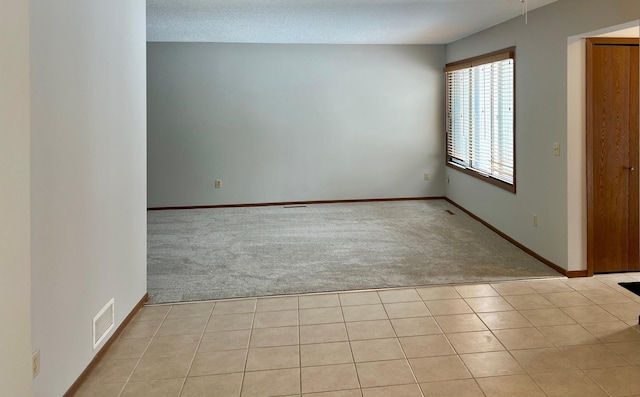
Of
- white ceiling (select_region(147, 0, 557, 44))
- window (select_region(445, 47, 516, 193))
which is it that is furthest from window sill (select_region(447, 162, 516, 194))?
white ceiling (select_region(147, 0, 557, 44))

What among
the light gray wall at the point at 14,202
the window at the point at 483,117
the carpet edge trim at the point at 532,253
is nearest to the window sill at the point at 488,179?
the window at the point at 483,117

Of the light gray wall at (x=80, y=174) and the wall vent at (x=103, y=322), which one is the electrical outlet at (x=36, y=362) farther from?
the wall vent at (x=103, y=322)

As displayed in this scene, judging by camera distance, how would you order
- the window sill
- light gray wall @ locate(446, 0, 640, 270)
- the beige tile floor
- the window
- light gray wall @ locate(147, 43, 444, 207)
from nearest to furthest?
the beige tile floor
light gray wall @ locate(446, 0, 640, 270)
the window sill
the window
light gray wall @ locate(147, 43, 444, 207)

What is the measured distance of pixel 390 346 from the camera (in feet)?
10.0

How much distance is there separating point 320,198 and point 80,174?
5.47 meters

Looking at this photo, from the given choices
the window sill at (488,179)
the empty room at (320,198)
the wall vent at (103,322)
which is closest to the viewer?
the empty room at (320,198)

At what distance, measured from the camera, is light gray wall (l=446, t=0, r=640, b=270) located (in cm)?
416

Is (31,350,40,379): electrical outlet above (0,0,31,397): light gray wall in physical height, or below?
below

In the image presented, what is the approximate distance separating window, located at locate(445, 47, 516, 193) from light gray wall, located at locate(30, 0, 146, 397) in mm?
3878

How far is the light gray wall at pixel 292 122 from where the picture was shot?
7.50 m

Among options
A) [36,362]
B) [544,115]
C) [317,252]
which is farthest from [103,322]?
[544,115]

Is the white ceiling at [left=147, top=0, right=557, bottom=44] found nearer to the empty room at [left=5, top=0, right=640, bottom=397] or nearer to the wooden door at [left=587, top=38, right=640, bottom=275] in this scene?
the empty room at [left=5, top=0, right=640, bottom=397]

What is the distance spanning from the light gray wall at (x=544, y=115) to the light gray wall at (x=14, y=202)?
12.3 ft

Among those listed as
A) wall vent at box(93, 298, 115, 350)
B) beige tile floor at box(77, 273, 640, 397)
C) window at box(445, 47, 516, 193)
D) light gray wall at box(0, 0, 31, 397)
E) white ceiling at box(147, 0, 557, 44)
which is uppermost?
white ceiling at box(147, 0, 557, 44)
